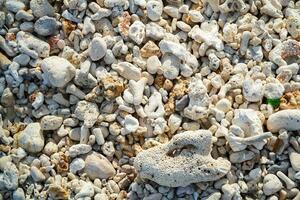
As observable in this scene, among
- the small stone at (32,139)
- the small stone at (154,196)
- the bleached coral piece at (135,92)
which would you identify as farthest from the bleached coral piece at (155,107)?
the small stone at (32,139)

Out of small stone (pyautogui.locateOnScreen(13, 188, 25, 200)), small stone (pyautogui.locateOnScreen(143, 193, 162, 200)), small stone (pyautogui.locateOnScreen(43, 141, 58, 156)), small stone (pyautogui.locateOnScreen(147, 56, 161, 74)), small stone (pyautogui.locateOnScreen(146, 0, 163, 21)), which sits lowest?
small stone (pyautogui.locateOnScreen(13, 188, 25, 200))

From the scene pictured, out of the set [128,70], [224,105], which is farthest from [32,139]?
[224,105]

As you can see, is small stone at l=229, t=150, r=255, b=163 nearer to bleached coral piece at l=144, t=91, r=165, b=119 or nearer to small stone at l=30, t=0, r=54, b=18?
bleached coral piece at l=144, t=91, r=165, b=119

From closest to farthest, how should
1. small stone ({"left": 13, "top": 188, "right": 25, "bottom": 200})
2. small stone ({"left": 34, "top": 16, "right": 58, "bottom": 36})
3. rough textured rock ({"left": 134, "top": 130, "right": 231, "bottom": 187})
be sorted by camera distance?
1. rough textured rock ({"left": 134, "top": 130, "right": 231, "bottom": 187})
2. small stone ({"left": 13, "top": 188, "right": 25, "bottom": 200})
3. small stone ({"left": 34, "top": 16, "right": 58, "bottom": 36})

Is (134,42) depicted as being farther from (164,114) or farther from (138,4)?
(164,114)

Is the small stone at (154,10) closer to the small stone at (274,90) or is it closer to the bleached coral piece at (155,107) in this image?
the bleached coral piece at (155,107)

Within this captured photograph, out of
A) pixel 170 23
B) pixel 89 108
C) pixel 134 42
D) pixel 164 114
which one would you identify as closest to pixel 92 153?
pixel 89 108

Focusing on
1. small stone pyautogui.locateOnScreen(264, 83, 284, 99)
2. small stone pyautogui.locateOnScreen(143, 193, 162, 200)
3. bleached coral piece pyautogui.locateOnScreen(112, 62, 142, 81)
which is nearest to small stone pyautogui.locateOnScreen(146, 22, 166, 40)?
bleached coral piece pyautogui.locateOnScreen(112, 62, 142, 81)
